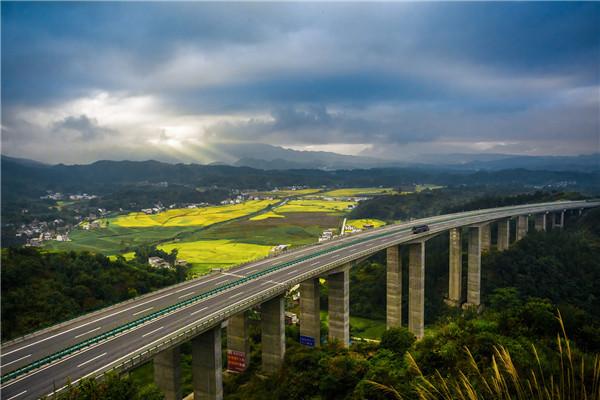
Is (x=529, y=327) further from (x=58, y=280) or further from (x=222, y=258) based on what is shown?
(x=222, y=258)

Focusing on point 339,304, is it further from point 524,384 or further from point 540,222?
point 540,222

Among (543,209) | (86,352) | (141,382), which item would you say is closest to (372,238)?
Answer: (141,382)

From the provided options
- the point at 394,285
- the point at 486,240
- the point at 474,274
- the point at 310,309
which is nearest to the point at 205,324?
the point at 310,309

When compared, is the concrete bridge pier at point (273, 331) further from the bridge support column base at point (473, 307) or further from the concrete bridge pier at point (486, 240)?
the concrete bridge pier at point (486, 240)

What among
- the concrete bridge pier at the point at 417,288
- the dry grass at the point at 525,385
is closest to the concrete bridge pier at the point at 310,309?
the concrete bridge pier at the point at 417,288

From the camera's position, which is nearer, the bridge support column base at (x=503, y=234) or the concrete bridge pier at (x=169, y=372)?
the concrete bridge pier at (x=169, y=372)

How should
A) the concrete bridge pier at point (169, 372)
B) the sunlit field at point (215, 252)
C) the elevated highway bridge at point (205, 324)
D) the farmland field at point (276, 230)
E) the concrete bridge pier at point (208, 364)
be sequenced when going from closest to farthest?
the elevated highway bridge at point (205, 324) → the concrete bridge pier at point (208, 364) → the concrete bridge pier at point (169, 372) → the sunlit field at point (215, 252) → the farmland field at point (276, 230)
